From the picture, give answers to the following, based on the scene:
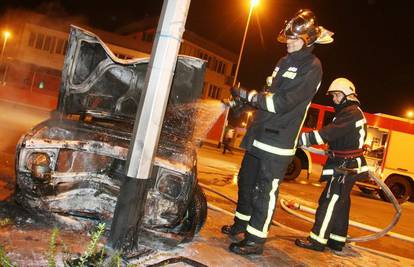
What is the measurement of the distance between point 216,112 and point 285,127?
0.86 meters

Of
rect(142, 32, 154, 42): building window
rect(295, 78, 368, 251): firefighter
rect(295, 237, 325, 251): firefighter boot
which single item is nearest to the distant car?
rect(295, 237, 325, 251): firefighter boot

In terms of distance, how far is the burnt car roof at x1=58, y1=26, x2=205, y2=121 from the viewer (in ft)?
11.7

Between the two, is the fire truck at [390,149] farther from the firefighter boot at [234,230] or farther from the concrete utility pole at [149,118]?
the concrete utility pole at [149,118]

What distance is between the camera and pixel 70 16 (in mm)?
28891

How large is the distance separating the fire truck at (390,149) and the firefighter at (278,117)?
8.07m

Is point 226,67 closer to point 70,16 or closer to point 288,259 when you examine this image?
point 70,16

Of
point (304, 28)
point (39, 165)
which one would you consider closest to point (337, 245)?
point (304, 28)

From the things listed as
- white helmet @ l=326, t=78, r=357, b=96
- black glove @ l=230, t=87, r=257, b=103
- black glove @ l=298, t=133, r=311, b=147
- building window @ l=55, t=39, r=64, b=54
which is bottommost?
black glove @ l=298, t=133, r=311, b=147

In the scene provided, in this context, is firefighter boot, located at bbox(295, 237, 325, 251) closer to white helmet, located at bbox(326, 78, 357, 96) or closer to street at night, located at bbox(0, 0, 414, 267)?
street at night, located at bbox(0, 0, 414, 267)

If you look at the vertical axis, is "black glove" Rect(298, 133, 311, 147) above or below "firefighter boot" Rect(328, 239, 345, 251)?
above

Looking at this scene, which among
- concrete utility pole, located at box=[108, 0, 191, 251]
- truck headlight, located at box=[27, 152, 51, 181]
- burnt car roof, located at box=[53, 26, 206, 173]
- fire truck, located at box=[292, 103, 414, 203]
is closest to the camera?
concrete utility pole, located at box=[108, 0, 191, 251]

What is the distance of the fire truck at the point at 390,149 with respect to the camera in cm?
1192

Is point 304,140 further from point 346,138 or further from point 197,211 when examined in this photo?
point 197,211

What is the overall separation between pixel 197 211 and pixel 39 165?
1546 mm
